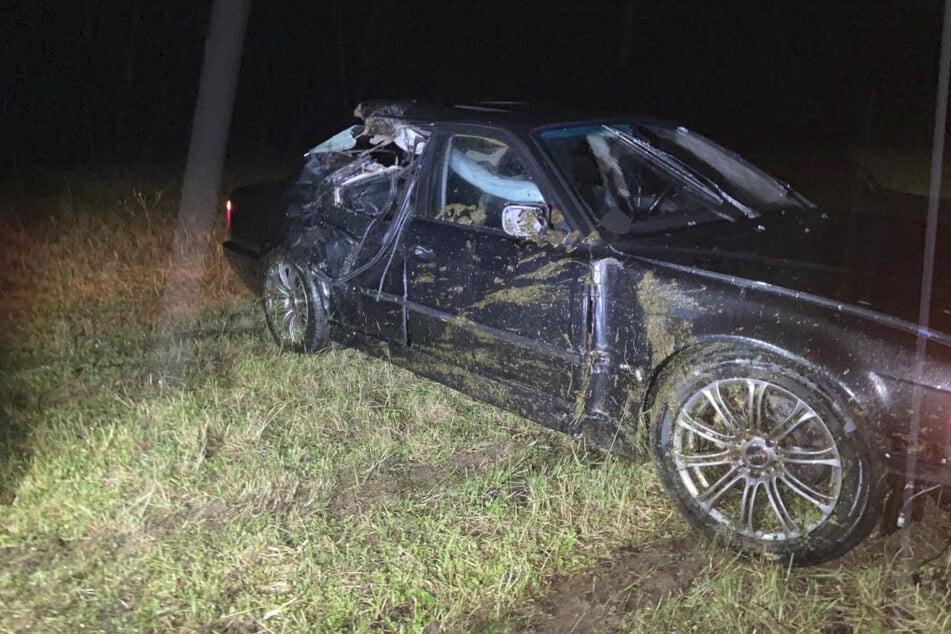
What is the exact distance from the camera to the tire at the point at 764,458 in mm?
2717

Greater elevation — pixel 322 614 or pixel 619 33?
pixel 619 33

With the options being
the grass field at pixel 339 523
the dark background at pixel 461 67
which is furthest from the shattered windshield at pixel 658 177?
the dark background at pixel 461 67

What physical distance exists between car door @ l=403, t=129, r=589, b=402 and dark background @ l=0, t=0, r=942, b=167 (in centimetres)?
1153

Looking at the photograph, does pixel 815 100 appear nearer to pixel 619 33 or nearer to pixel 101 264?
pixel 619 33

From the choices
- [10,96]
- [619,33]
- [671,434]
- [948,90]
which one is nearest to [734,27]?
[619,33]

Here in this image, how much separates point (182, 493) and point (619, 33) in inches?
1123

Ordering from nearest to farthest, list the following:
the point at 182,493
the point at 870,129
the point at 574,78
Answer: the point at 182,493, the point at 870,129, the point at 574,78

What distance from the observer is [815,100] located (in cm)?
1869

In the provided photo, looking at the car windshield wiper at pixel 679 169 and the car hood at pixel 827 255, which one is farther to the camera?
the car windshield wiper at pixel 679 169

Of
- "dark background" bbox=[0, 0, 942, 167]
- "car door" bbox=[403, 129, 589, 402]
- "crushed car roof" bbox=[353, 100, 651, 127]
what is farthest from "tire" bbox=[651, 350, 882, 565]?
"dark background" bbox=[0, 0, 942, 167]

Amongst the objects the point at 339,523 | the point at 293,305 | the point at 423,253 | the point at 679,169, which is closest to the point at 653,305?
the point at 679,169

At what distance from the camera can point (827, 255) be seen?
327 centimetres

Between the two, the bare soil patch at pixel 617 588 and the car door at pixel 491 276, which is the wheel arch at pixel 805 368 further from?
the bare soil patch at pixel 617 588

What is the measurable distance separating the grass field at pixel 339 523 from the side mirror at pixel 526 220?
3.32 ft
